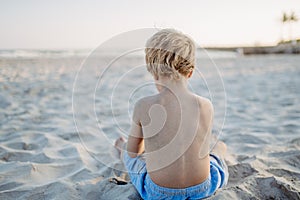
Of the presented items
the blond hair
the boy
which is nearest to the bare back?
the boy

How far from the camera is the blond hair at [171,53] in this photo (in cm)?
154

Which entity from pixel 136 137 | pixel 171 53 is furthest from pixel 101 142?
pixel 171 53

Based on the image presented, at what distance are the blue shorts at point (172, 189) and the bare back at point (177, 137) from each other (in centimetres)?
4

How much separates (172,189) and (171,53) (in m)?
0.73

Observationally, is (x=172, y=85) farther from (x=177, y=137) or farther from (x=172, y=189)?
(x=172, y=189)

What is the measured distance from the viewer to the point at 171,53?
1.54 m

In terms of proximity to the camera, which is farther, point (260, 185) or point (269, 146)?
point (269, 146)

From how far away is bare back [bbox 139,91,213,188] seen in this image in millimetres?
1485

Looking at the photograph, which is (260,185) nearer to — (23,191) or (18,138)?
(23,191)

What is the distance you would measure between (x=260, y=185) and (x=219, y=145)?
62 cm

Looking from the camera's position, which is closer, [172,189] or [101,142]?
[172,189]

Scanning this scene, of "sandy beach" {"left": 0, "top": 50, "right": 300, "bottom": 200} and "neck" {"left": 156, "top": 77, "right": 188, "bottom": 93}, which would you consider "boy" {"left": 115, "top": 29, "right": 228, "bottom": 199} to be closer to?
"neck" {"left": 156, "top": 77, "right": 188, "bottom": 93}

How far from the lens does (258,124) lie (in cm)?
321

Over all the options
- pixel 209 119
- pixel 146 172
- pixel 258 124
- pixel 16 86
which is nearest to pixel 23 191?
pixel 146 172
